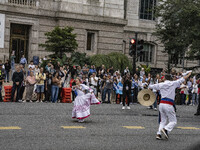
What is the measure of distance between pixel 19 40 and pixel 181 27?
12434mm

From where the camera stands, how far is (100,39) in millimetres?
37562

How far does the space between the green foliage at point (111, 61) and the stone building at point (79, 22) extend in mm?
3512

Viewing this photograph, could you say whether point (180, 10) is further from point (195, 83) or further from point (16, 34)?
point (16, 34)

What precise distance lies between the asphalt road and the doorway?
1557 cm

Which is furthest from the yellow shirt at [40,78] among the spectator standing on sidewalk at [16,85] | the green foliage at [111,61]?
the green foliage at [111,61]

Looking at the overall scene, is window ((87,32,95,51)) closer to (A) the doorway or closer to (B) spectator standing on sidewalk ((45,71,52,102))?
(A) the doorway

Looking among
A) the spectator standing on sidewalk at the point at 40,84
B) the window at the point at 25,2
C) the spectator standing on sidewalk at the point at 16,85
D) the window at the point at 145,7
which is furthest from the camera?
the window at the point at 145,7

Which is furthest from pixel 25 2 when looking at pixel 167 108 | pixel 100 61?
pixel 167 108

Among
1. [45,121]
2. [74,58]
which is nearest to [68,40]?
[74,58]

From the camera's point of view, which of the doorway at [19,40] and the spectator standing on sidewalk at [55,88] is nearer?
the spectator standing on sidewalk at [55,88]

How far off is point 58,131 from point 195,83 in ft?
56.6

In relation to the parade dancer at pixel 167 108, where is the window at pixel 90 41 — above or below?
above

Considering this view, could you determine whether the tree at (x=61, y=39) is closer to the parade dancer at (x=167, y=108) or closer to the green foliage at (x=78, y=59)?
the green foliage at (x=78, y=59)

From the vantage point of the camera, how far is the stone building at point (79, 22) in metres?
32.9
